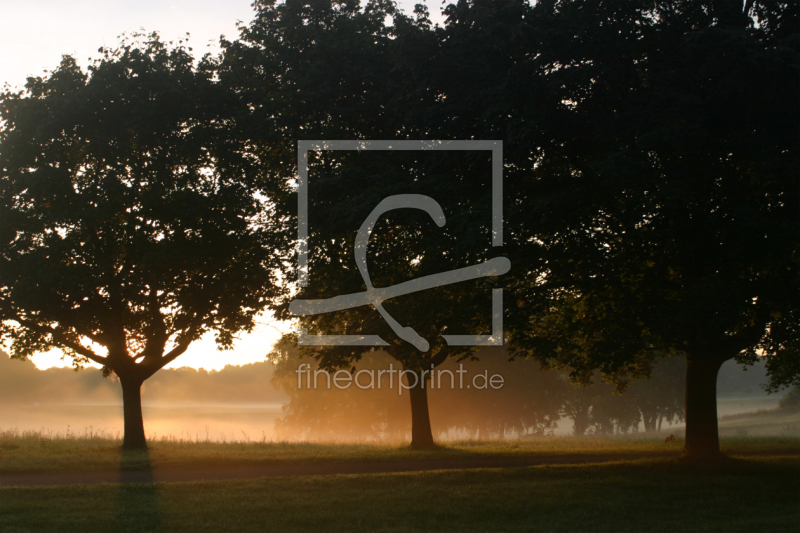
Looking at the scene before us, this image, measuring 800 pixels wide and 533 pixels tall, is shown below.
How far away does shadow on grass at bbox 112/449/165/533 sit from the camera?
33.3ft

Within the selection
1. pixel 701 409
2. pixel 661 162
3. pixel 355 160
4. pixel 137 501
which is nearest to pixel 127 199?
pixel 355 160

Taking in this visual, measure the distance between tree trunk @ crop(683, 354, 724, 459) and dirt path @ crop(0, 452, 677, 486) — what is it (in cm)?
351

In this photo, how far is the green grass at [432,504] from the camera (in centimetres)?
1037

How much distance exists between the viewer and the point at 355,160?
58.6 feet

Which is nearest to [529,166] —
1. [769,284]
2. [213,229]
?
[769,284]

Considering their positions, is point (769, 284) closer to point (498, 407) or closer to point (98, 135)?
point (98, 135)

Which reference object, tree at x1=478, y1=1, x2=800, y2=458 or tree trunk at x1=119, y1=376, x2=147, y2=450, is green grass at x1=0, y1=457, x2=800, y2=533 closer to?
tree at x1=478, y1=1, x2=800, y2=458

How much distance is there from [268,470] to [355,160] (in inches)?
344

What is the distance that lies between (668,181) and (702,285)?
8.72 ft

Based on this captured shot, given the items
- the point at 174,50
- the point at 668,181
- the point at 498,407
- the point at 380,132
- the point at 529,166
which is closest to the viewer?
the point at 668,181

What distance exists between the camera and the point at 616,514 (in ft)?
37.4

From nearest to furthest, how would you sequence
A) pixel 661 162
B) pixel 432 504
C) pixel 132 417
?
pixel 432 504 → pixel 661 162 → pixel 132 417

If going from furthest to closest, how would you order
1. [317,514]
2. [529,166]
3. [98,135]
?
[98,135] < [529,166] < [317,514]

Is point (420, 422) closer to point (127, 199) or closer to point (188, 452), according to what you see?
point (188, 452)
